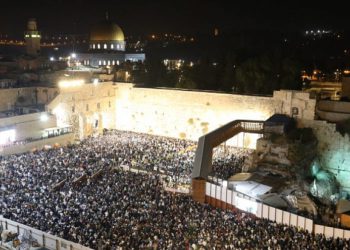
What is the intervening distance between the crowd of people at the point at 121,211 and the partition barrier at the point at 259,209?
0.58m

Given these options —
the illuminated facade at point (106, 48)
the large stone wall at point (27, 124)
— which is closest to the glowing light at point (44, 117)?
the large stone wall at point (27, 124)

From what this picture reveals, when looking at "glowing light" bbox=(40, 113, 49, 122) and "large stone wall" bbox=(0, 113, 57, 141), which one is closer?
"large stone wall" bbox=(0, 113, 57, 141)

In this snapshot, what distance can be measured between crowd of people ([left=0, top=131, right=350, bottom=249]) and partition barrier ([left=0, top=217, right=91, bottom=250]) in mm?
270

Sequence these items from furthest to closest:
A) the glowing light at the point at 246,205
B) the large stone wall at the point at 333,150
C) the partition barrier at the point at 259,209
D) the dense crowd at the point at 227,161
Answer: the large stone wall at the point at 333,150 → the dense crowd at the point at 227,161 → the glowing light at the point at 246,205 → the partition barrier at the point at 259,209

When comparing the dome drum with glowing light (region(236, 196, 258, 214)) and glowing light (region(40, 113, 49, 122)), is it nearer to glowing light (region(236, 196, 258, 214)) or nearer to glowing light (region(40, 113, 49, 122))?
glowing light (region(40, 113, 49, 122))

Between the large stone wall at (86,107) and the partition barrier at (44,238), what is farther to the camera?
the large stone wall at (86,107)

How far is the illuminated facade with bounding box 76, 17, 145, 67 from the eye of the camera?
5212 centimetres

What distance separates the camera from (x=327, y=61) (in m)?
43.4

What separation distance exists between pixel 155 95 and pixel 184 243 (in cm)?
1946

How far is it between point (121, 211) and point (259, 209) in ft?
17.1

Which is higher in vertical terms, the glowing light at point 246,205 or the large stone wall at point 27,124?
the large stone wall at point 27,124

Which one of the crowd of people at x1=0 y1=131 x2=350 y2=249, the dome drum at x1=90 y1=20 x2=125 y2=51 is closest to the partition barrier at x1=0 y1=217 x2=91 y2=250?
the crowd of people at x1=0 y1=131 x2=350 y2=249

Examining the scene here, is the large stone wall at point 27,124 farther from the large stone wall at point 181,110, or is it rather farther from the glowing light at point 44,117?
the large stone wall at point 181,110

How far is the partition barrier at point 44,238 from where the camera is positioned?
1323 cm
